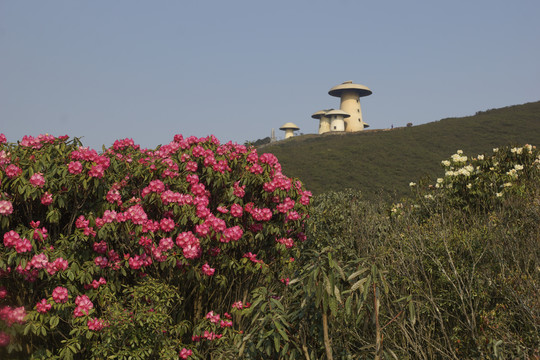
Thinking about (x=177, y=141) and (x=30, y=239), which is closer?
(x=30, y=239)

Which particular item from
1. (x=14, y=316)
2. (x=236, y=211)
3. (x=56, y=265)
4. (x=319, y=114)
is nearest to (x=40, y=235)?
(x=56, y=265)

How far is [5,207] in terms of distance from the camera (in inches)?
165

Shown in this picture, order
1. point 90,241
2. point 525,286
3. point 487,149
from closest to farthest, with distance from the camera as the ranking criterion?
point 525,286, point 90,241, point 487,149

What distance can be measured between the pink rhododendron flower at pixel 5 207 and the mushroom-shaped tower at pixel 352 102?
6113cm

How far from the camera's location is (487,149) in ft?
121

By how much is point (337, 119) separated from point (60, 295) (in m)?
59.7

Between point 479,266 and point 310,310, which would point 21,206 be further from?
point 479,266

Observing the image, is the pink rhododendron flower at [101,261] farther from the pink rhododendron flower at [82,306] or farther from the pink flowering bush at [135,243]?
the pink rhododendron flower at [82,306]

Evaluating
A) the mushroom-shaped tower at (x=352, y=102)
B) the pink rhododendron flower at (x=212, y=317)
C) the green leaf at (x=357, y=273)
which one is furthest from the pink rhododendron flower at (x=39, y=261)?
the mushroom-shaped tower at (x=352, y=102)

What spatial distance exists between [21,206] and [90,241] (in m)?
0.78

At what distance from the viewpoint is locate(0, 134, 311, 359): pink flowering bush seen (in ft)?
13.8

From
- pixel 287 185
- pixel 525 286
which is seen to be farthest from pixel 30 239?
pixel 525 286

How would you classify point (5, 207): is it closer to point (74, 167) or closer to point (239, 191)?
point (74, 167)

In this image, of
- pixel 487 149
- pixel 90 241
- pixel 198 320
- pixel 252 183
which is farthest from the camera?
pixel 487 149
